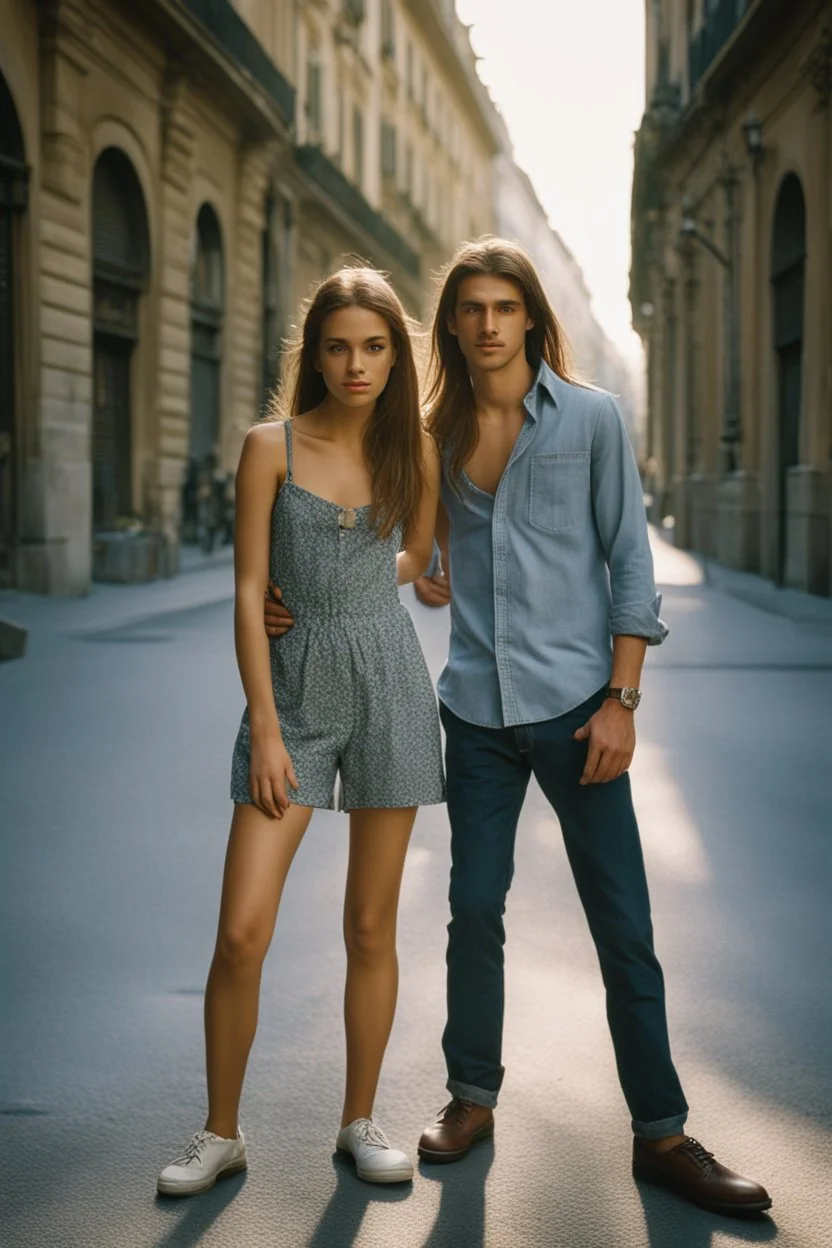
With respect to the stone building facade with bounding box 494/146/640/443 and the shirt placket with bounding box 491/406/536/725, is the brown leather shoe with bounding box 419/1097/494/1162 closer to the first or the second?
the shirt placket with bounding box 491/406/536/725

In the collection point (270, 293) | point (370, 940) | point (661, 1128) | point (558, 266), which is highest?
point (558, 266)

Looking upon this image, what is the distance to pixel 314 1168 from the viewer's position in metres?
3.19

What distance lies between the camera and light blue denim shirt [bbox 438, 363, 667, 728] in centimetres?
321

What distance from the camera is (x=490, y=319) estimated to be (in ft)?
10.5

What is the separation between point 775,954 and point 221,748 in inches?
159

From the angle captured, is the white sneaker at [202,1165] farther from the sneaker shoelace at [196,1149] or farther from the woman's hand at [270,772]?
the woman's hand at [270,772]

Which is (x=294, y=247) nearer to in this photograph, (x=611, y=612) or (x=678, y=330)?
(x=678, y=330)

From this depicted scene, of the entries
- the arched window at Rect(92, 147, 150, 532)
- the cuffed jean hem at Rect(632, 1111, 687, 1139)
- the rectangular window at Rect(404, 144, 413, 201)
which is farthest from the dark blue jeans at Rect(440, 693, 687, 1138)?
the rectangular window at Rect(404, 144, 413, 201)

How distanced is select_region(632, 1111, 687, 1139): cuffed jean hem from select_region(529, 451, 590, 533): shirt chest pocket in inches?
44.4

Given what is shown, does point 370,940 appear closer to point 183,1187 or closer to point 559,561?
point 183,1187

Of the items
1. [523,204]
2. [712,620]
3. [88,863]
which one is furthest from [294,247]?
[523,204]

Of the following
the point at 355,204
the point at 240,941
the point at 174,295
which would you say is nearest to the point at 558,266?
the point at 355,204

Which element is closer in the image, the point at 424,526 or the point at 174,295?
the point at 424,526

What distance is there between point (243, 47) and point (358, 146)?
1570 cm
